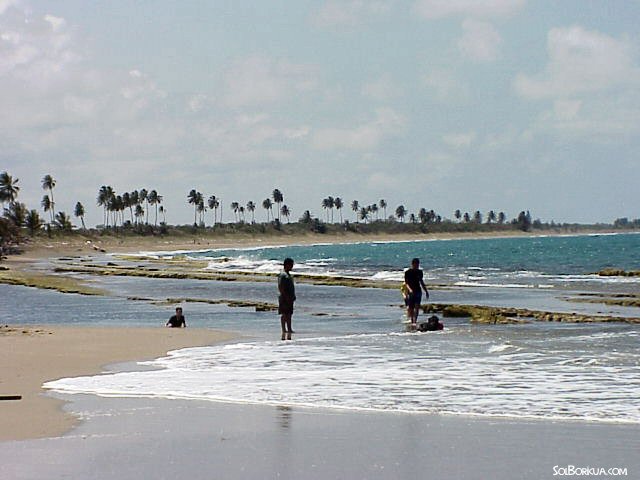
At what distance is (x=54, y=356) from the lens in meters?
16.6

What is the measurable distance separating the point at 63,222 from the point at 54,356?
519 feet

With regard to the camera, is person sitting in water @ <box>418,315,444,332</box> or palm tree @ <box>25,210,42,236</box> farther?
palm tree @ <box>25,210,42,236</box>

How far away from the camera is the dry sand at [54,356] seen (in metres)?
10.2

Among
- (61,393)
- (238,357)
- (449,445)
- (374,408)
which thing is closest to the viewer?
(449,445)

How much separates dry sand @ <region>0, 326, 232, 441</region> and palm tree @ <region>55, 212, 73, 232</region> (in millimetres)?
147864

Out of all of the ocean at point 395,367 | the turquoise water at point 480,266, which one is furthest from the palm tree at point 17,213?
the ocean at point 395,367

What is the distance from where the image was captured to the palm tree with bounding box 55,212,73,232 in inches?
6522

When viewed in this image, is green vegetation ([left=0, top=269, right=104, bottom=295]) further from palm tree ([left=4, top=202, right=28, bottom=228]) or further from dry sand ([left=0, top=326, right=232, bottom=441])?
palm tree ([left=4, top=202, right=28, bottom=228])

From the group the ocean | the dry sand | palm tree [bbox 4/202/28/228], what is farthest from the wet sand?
palm tree [bbox 4/202/28/228]

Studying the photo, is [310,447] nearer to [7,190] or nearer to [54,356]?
[54,356]

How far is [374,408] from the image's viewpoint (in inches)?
441

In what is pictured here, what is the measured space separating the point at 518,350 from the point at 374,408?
7.06 m

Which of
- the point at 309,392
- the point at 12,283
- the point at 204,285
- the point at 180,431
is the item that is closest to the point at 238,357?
the point at 309,392

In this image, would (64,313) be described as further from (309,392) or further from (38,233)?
(38,233)
